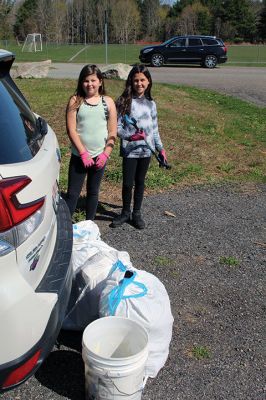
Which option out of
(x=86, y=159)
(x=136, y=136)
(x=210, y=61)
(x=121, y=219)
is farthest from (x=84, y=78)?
(x=210, y=61)

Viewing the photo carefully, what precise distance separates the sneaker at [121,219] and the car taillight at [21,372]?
9.62 ft

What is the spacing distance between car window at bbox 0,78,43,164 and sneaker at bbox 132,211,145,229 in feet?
7.37

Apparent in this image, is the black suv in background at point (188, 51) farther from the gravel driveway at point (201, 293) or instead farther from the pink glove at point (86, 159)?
the pink glove at point (86, 159)

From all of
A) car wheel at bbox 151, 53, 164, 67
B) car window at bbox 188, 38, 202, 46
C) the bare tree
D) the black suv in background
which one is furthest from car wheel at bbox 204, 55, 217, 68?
the bare tree

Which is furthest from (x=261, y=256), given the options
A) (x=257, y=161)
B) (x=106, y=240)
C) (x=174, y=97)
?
(x=174, y=97)

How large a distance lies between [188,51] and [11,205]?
27.5m

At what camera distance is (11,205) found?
6.52 ft

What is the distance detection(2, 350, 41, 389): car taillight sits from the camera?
2.06 meters

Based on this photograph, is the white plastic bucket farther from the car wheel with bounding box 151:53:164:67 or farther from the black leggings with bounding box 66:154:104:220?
the car wheel with bounding box 151:53:164:67

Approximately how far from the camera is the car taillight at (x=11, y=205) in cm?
196

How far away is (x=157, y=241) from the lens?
15.5ft

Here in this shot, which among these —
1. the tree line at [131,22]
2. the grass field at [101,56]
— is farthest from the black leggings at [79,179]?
the tree line at [131,22]

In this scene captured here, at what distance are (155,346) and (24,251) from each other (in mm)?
1186

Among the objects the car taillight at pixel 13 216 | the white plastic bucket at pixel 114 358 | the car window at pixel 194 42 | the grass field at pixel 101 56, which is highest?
the car taillight at pixel 13 216
